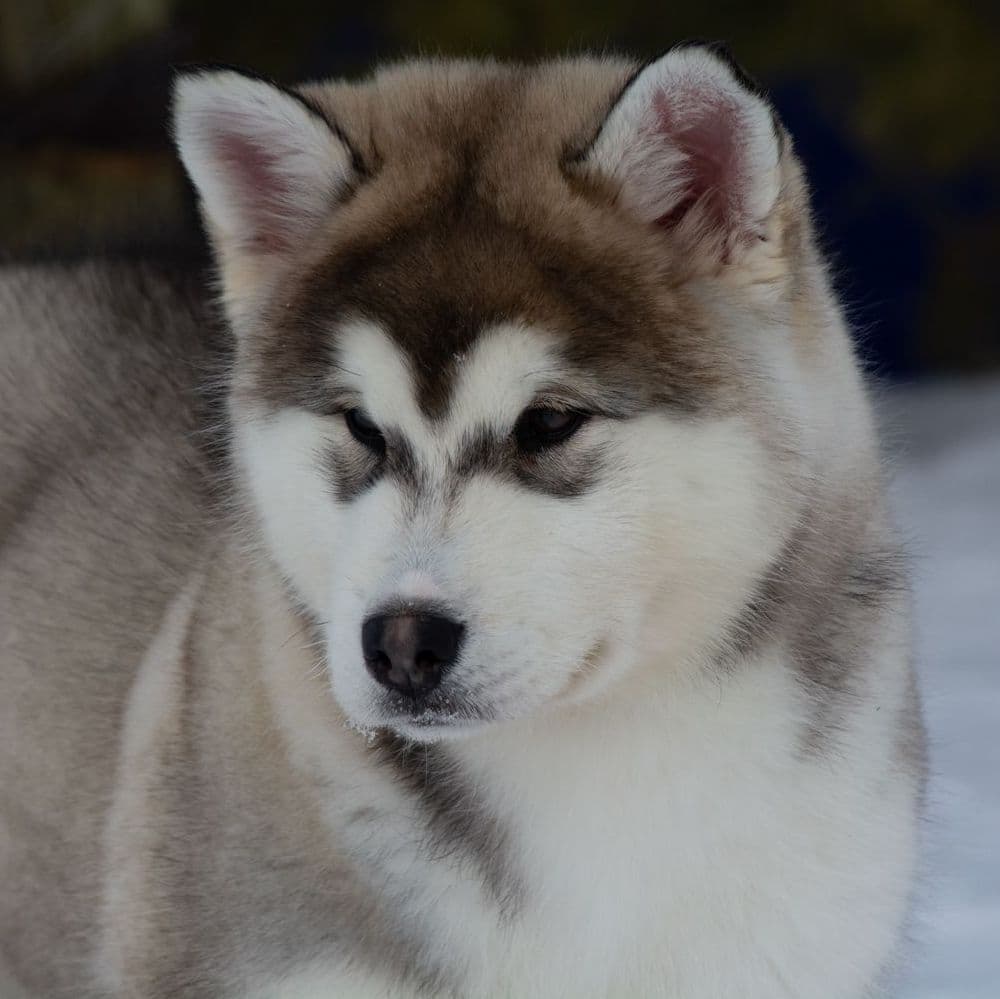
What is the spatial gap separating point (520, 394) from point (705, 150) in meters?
0.44

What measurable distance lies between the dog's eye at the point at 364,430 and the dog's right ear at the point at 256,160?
0.36m

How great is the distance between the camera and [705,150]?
2.31 m

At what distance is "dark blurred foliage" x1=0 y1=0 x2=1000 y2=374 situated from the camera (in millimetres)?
6816

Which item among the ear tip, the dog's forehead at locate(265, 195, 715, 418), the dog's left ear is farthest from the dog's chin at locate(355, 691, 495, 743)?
the ear tip

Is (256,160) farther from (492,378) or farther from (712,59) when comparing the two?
(712,59)

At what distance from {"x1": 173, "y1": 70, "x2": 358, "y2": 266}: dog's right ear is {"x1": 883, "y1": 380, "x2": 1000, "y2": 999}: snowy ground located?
113 centimetres

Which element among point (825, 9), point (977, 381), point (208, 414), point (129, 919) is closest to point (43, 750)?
point (129, 919)

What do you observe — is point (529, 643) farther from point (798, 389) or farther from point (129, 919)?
point (129, 919)

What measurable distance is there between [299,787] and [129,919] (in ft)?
1.49

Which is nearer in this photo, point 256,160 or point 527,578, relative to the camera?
point 527,578

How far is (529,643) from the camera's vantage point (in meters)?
2.11

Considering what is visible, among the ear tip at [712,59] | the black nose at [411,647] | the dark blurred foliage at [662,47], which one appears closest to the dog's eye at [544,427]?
the black nose at [411,647]

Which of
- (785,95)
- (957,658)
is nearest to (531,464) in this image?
(957,658)

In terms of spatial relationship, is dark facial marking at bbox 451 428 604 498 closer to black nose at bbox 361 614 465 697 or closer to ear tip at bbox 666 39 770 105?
black nose at bbox 361 614 465 697
